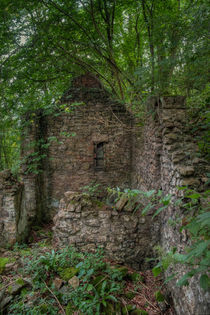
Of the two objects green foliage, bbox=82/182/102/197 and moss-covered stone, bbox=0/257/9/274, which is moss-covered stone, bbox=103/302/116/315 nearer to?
moss-covered stone, bbox=0/257/9/274

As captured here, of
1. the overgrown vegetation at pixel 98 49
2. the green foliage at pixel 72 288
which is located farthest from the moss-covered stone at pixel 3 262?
the overgrown vegetation at pixel 98 49

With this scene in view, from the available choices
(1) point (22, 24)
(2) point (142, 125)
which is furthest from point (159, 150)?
(1) point (22, 24)

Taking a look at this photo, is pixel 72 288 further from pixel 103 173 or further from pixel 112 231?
pixel 103 173

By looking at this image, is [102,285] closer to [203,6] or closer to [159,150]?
[159,150]

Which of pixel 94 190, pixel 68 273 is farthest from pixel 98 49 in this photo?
pixel 68 273

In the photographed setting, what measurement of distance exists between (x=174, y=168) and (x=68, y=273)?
237 centimetres

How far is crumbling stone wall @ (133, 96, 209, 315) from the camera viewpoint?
2.22 m

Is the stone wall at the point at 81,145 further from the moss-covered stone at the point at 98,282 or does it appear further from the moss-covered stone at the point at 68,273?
the moss-covered stone at the point at 98,282

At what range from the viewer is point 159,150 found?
3553 millimetres

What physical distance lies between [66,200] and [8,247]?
1702mm

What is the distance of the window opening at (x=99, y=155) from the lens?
6.30m

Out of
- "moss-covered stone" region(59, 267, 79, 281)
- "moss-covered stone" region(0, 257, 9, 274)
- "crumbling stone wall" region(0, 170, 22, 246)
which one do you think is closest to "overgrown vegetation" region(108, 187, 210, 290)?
"moss-covered stone" region(59, 267, 79, 281)

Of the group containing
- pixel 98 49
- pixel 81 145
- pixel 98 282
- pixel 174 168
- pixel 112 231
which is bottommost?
pixel 98 282

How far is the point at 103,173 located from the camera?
627 centimetres
